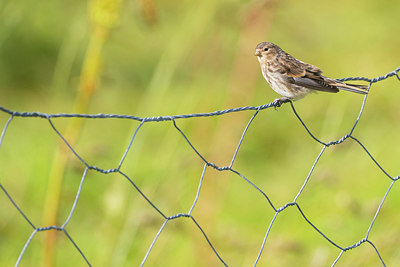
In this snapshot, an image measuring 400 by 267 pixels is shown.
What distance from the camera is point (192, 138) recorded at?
13.3 ft

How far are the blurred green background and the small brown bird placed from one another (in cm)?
35

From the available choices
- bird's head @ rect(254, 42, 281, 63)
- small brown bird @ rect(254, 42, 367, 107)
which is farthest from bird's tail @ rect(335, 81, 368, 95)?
bird's head @ rect(254, 42, 281, 63)

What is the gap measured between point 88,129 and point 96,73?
88.9 inches

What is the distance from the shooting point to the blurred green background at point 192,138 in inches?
104

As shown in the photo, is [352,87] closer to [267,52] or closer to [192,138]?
[267,52]

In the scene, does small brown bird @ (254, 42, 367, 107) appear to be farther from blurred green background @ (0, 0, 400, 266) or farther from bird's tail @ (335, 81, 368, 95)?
blurred green background @ (0, 0, 400, 266)

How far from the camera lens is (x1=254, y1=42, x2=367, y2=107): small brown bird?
219 centimetres

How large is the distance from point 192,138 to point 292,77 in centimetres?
181

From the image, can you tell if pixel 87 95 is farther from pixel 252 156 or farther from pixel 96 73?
pixel 252 156

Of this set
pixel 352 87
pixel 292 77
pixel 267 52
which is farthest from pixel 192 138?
pixel 352 87

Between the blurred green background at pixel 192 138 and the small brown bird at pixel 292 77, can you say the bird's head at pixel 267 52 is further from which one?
the blurred green background at pixel 192 138

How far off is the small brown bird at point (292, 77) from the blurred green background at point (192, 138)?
0.35 meters

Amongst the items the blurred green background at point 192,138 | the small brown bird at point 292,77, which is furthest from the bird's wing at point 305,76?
the blurred green background at point 192,138

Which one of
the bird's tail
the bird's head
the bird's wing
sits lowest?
the bird's tail
